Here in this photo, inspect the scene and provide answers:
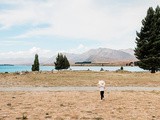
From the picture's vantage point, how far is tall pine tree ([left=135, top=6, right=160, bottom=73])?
2286 inches

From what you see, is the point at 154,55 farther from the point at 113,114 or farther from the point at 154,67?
the point at 113,114

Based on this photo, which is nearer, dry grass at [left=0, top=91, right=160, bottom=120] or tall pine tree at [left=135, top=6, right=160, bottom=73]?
dry grass at [left=0, top=91, right=160, bottom=120]

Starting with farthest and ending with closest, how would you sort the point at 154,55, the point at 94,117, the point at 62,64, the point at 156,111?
the point at 62,64
the point at 154,55
the point at 156,111
the point at 94,117

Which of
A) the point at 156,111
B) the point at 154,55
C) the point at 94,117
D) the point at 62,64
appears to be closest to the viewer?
the point at 94,117

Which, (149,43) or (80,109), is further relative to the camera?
(149,43)

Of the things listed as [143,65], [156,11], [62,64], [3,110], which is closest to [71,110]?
[3,110]

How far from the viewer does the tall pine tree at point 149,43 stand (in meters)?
58.1

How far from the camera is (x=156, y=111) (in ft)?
53.9

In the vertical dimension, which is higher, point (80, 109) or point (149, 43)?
point (149, 43)

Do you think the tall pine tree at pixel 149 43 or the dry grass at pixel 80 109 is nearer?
the dry grass at pixel 80 109

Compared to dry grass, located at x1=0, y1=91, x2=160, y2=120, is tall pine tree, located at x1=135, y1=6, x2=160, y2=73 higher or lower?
higher

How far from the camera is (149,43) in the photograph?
58.1 metres

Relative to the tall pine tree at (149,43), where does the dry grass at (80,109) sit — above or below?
below

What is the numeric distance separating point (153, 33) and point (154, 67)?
647 centimetres
